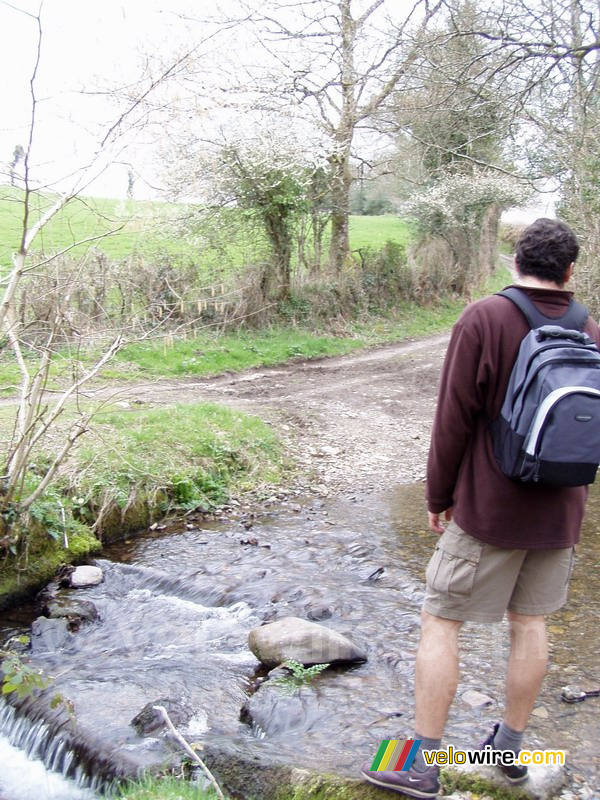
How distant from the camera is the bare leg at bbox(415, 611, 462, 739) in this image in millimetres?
2918

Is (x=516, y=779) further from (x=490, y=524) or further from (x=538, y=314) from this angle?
(x=538, y=314)

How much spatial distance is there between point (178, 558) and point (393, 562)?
6.40 ft

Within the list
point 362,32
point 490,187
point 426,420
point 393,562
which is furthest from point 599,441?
point 490,187

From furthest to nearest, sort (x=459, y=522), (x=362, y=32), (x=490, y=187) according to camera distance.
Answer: (x=490, y=187)
(x=362, y=32)
(x=459, y=522)

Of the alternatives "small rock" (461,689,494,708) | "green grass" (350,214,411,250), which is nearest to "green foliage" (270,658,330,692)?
"small rock" (461,689,494,708)

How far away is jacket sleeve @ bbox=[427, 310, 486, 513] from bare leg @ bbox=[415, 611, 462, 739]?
547 mm

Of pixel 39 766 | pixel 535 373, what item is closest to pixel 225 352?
pixel 39 766

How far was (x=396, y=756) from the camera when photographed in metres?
3.03

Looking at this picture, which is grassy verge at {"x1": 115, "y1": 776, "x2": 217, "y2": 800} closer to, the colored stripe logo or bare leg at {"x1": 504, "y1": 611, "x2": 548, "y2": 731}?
the colored stripe logo

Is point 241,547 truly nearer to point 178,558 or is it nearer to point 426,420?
point 178,558

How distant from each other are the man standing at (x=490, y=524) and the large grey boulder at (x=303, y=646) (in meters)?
1.54

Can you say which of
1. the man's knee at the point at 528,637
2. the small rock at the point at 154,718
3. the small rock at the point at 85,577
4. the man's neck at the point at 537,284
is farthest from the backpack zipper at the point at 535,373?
the small rock at the point at 85,577

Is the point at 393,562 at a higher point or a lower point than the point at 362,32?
lower

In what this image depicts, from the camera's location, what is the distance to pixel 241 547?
702 centimetres
